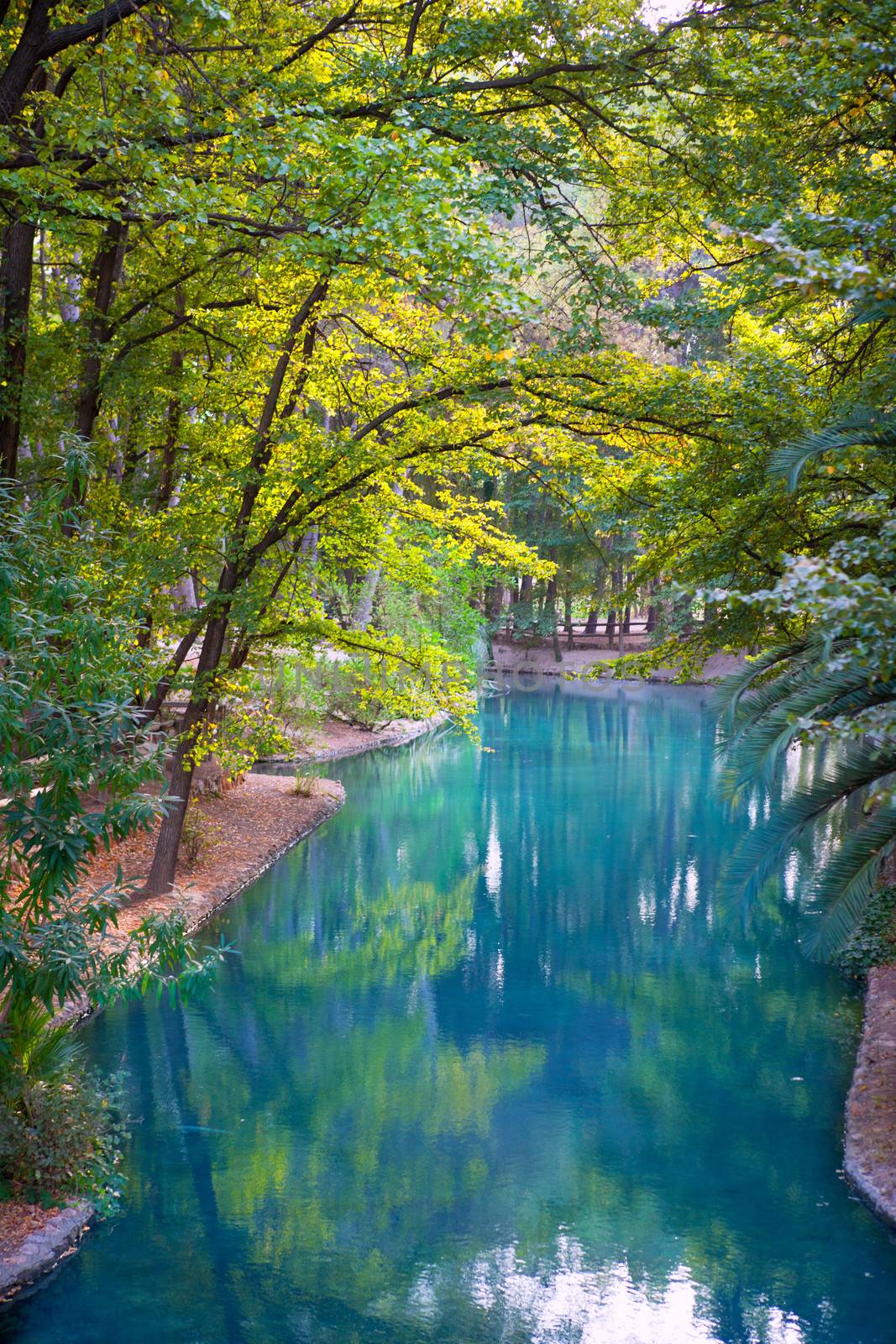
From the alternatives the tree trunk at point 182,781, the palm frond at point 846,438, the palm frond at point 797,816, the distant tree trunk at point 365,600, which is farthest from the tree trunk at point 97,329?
the distant tree trunk at point 365,600

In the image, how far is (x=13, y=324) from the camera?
9867 mm

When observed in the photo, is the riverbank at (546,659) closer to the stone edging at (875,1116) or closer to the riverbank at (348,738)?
the riverbank at (348,738)

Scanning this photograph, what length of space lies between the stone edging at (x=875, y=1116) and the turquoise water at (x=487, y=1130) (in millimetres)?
182

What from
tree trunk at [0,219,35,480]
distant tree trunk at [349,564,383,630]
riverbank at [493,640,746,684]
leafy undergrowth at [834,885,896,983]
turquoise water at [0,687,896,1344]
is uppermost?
tree trunk at [0,219,35,480]

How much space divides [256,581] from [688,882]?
25.7ft

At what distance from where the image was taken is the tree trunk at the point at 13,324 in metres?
9.70

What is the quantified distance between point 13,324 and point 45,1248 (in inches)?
291

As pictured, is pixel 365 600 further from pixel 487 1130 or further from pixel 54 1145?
pixel 54 1145

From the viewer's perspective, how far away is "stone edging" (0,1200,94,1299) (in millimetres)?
6383

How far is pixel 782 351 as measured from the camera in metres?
14.9

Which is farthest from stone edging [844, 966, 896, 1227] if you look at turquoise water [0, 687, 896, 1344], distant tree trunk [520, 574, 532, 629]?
distant tree trunk [520, 574, 532, 629]

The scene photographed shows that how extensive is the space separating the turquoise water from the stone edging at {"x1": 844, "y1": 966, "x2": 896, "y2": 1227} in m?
0.18

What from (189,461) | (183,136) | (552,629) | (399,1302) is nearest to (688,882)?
(189,461)

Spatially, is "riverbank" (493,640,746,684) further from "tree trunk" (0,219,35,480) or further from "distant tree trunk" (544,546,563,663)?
"tree trunk" (0,219,35,480)
